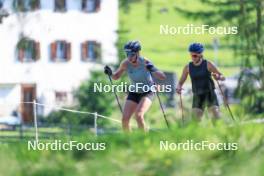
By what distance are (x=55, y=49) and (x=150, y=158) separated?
89.6 feet

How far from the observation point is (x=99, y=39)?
31.5 meters

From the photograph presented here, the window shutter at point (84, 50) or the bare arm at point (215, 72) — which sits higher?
the window shutter at point (84, 50)

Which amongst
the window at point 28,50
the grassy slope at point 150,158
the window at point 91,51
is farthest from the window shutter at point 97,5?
the grassy slope at point 150,158

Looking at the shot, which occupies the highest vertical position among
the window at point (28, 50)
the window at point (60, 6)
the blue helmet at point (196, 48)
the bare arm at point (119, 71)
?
the window at point (60, 6)

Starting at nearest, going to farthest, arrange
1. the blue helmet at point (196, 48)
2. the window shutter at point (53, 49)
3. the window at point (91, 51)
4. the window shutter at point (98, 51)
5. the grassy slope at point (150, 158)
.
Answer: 1. the grassy slope at point (150, 158)
2. the blue helmet at point (196, 48)
3. the window shutter at point (53, 49)
4. the window at point (91, 51)
5. the window shutter at point (98, 51)

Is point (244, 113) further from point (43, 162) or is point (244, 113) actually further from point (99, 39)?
point (99, 39)

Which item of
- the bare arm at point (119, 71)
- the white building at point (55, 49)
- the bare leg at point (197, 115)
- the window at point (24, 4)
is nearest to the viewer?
the bare leg at point (197, 115)

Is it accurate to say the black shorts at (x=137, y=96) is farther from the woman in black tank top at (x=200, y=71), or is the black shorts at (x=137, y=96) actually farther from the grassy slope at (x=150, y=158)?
the grassy slope at (x=150, y=158)

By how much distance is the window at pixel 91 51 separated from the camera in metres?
30.8

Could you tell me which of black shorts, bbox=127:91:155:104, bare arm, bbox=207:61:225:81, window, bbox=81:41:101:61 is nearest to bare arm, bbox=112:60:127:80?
black shorts, bbox=127:91:155:104

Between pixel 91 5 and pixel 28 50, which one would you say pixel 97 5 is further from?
pixel 28 50

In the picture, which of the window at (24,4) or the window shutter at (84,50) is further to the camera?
the window shutter at (84,50)

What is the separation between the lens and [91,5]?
96.0 feet

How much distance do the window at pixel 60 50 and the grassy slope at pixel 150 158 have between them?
26918mm
